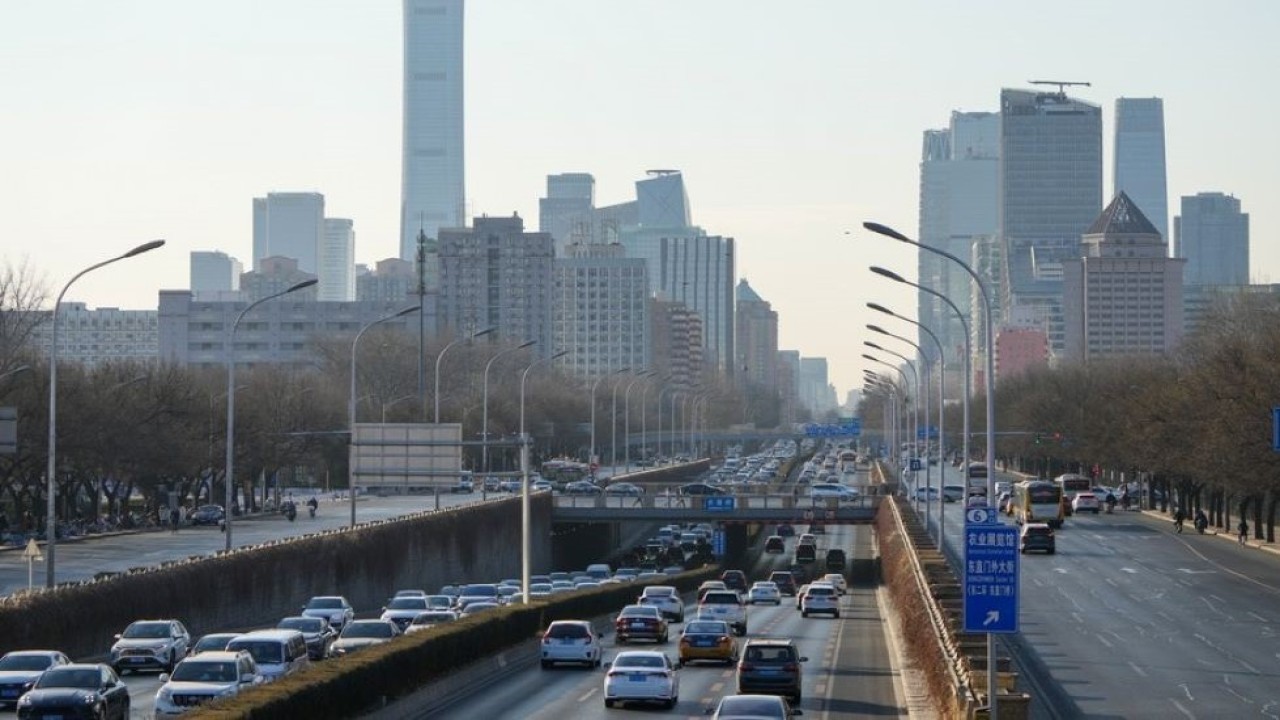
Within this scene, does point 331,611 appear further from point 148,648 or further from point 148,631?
point 148,648

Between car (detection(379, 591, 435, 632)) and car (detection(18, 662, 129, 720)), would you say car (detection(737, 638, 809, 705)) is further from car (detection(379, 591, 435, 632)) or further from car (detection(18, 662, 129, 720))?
car (detection(379, 591, 435, 632))

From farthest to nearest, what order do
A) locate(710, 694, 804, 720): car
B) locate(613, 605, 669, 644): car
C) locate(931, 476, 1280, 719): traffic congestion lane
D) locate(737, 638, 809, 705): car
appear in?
locate(613, 605, 669, 644): car, locate(931, 476, 1280, 719): traffic congestion lane, locate(737, 638, 809, 705): car, locate(710, 694, 804, 720): car

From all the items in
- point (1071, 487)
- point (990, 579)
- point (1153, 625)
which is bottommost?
point (1153, 625)

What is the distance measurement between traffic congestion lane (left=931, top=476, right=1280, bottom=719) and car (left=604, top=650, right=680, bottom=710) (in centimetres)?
743

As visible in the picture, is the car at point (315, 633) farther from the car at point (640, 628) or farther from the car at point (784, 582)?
the car at point (784, 582)

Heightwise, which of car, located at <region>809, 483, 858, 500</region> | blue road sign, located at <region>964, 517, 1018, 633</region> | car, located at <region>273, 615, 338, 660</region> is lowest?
car, located at <region>273, 615, 338, 660</region>

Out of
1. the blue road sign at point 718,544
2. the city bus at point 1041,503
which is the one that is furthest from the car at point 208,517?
the city bus at point 1041,503

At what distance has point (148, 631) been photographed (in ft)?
156

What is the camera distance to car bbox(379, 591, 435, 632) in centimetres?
5362

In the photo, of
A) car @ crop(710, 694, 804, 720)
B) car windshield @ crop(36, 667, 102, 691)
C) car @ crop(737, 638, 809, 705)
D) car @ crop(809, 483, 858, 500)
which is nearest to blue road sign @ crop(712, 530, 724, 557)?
car @ crop(809, 483, 858, 500)

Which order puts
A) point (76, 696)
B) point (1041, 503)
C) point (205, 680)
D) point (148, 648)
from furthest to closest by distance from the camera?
point (1041, 503) → point (148, 648) → point (205, 680) → point (76, 696)

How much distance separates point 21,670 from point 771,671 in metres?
14.1

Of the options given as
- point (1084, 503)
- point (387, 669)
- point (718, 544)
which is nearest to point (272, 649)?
point (387, 669)

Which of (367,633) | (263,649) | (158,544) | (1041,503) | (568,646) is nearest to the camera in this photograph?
(263,649)
